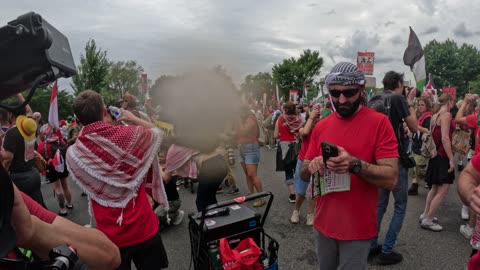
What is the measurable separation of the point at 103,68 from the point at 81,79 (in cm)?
181

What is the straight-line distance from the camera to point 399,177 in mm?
3375

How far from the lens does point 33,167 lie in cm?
424

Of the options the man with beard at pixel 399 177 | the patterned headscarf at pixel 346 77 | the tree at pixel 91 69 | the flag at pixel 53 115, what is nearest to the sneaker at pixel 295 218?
the man with beard at pixel 399 177

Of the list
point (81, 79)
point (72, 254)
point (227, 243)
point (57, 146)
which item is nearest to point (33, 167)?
point (57, 146)

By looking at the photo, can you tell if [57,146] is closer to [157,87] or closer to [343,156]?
[157,87]

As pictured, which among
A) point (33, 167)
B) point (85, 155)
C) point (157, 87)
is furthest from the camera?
point (33, 167)

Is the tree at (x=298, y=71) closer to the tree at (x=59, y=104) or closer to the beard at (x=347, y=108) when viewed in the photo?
the tree at (x=59, y=104)

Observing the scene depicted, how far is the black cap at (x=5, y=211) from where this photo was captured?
0.73 metres

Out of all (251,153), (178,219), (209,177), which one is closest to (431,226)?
(251,153)

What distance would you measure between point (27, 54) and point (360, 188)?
2011 mm

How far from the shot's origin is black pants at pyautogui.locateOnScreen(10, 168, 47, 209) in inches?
159

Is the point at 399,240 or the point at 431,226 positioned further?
the point at 431,226

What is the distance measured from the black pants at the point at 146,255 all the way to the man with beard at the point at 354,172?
4.30 feet

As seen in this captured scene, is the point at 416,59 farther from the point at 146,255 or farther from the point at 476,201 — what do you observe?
the point at 146,255
